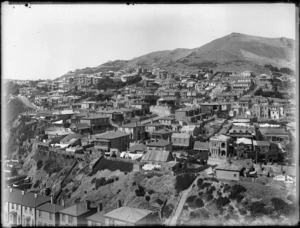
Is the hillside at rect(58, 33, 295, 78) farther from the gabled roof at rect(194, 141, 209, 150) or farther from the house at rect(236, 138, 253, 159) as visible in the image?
the gabled roof at rect(194, 141, 209, 150)

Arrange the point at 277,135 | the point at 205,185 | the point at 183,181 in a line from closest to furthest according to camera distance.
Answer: the point at 205,185 < the point at 183,181 < the point at 277,135

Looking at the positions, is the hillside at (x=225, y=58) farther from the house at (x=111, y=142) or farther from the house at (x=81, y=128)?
the house at (x=111, y=142)

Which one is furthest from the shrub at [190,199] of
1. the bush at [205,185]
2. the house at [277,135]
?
the house at [277,135]

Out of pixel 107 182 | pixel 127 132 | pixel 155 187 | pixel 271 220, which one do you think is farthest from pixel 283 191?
pixel 127 132

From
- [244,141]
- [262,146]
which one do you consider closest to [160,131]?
[244,141]

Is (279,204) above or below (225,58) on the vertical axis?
below

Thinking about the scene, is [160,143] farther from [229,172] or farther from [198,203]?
[198,203]

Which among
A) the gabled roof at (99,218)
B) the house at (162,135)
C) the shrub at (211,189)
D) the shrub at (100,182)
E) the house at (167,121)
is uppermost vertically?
the house at (167,121)
